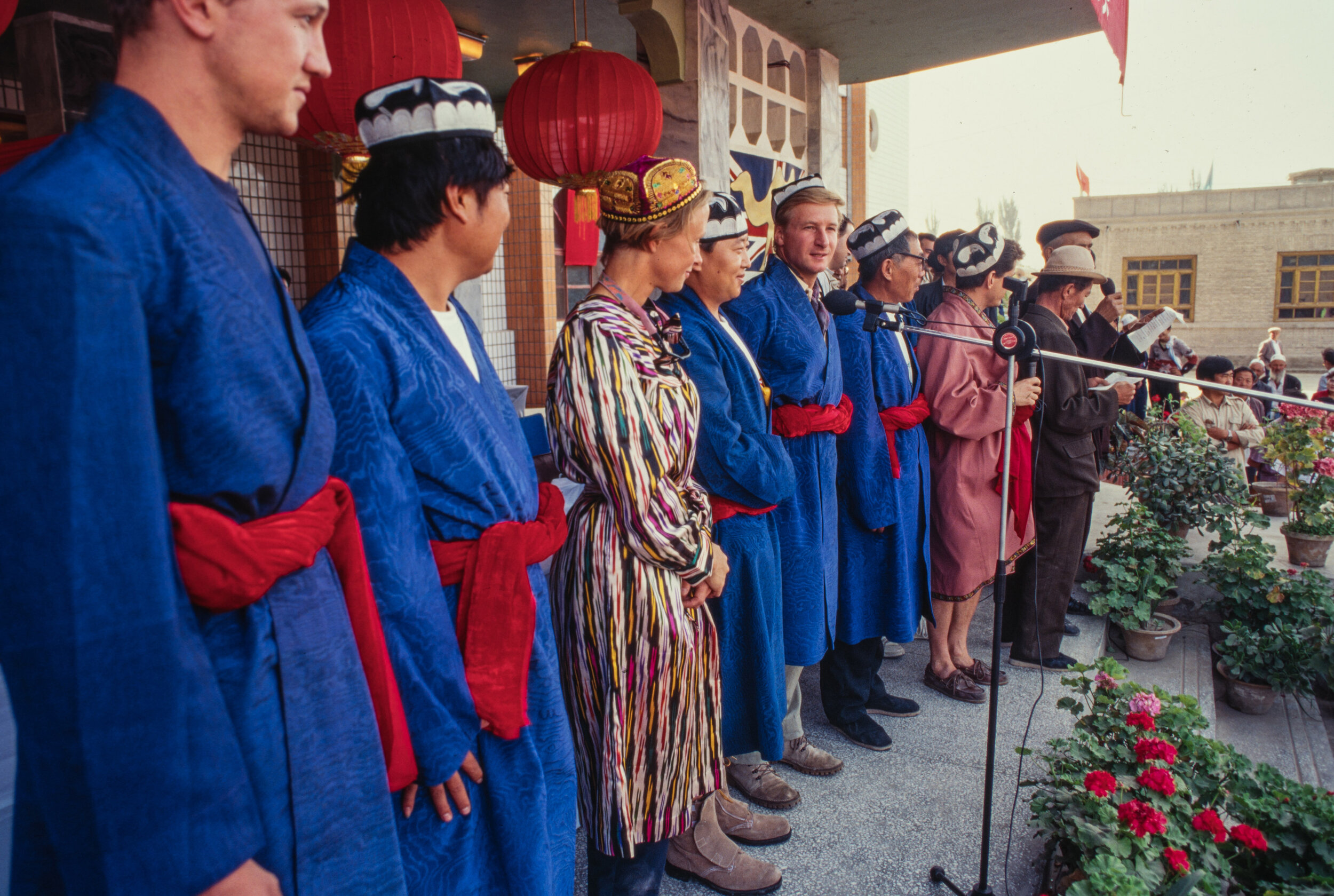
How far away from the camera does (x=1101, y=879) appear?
5.85 feet

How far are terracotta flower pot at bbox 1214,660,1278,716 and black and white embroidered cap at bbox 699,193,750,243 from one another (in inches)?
133

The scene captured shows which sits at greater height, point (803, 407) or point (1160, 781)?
point (803, 407)

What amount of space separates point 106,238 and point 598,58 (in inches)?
130

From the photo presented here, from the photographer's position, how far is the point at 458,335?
1.44 m

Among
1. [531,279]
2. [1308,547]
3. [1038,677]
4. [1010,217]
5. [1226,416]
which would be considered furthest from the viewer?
[1010,217]

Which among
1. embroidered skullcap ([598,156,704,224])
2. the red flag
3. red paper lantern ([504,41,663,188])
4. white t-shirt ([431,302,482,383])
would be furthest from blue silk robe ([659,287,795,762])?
the red flag

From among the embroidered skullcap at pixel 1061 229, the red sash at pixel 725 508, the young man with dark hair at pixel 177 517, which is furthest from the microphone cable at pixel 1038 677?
the young man with dark hair at pixel 177 517

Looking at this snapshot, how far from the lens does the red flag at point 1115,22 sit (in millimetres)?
4750

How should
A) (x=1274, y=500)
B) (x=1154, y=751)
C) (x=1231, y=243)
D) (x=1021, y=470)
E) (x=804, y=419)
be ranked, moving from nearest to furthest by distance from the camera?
(x=1154, y=751)
(x=804, y=419)
(x=1021, y=470)
(x=1274, y=500)
(x=1231, y=243)

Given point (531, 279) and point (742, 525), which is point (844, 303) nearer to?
point (742, 525)

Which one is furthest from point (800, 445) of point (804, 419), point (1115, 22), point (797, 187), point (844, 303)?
point (1115, 22)

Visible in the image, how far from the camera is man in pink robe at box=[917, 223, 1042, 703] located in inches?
135

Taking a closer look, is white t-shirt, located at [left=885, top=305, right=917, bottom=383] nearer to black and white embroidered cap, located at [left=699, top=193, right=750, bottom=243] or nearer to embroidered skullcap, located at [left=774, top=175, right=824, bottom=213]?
embroidered skullcap, located at [left=774, top=175, right=824, bottom=213]

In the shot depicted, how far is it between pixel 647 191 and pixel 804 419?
107 cm
